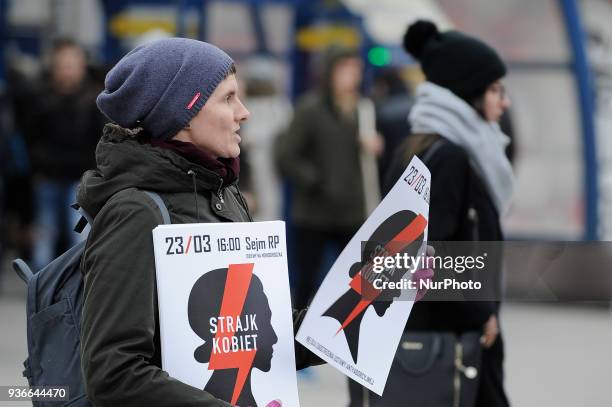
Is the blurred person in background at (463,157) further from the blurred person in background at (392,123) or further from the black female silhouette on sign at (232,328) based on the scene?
the blurred person in background at (392,123)

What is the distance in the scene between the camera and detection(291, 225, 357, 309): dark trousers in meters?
7.43

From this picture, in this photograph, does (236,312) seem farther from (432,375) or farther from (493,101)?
(493,101)

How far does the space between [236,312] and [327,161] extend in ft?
17.0

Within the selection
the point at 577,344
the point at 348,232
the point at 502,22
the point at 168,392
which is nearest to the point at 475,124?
the point at 168,392

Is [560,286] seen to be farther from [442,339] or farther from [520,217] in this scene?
[520,217]

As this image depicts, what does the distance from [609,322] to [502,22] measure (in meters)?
2.83

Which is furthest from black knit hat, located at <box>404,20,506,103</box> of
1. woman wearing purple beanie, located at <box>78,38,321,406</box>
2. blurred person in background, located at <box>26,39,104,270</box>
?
blurred person in background, located at <box>26,39,104,270</box>

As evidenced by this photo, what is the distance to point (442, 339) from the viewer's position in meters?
4.11

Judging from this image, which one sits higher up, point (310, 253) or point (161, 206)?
point (310, 253)

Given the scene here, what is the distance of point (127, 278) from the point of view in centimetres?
245

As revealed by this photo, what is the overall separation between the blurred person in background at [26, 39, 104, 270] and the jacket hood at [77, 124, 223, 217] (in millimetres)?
6568

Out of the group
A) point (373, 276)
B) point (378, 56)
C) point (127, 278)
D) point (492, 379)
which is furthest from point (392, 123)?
point (127, 278)

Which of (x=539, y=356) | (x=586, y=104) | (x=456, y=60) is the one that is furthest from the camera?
(x=586, y=104)

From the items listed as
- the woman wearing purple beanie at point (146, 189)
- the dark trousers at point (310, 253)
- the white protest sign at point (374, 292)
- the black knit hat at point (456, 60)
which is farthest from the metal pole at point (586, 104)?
the woman wearing purple beanie at point (146, 189)
